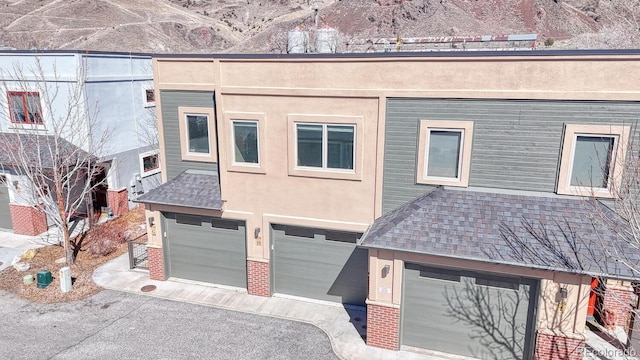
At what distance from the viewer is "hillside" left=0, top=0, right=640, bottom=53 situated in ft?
231

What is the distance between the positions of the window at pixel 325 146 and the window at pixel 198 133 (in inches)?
149

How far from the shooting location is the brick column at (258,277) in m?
14.5

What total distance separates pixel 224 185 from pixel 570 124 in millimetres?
10443

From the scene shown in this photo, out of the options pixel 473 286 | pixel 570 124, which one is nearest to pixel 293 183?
pixel 473 286

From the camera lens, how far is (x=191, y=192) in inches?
574

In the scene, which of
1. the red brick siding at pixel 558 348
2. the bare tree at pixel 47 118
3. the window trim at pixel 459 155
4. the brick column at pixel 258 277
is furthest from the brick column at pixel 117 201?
the red brick siding at pixel 558 348

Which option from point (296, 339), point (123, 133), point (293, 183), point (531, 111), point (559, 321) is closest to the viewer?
point (559, 321)

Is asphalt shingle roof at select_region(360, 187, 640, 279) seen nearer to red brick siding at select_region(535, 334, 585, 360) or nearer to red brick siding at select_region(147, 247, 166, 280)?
red brick siding at select_region(535, 334, 585, 360)

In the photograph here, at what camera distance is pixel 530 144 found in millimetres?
11344

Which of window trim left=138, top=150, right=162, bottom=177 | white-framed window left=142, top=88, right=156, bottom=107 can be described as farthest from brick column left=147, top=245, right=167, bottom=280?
white-framed window left=142, top=88, right=156, bottom=107

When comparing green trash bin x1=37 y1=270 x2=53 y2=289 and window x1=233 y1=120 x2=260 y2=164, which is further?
green trash bin x1=37 y1=270 x2=53 y2=289

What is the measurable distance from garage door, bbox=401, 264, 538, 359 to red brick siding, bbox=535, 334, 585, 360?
1.04ft

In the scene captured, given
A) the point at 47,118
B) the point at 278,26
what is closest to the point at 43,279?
the point at 47,118

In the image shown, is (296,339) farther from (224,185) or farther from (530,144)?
(530,144)
